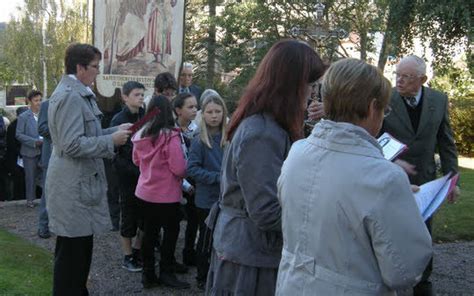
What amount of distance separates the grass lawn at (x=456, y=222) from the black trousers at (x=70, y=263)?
5001mm

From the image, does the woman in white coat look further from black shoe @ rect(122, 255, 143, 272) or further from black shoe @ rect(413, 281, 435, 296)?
black shoe @ rect(122, 255, 143, 272)

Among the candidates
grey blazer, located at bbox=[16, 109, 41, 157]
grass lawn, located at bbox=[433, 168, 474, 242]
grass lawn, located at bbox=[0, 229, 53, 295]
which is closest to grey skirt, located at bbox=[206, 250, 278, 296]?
grass lawn, located at bbox=[0, 229, 53, 295]

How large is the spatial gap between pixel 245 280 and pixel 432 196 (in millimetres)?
1038

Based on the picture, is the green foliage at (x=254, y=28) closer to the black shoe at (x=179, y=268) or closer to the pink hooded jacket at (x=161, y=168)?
the black shoe at (x=179, y=268)

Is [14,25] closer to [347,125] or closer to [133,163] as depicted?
[133,163]

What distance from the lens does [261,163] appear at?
251cm

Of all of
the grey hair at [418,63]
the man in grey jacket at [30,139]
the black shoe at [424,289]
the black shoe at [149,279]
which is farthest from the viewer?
the man in grey jacket at [30,139]

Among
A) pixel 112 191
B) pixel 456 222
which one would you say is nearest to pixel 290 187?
pixel 112 191

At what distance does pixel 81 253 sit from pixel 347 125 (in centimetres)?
277

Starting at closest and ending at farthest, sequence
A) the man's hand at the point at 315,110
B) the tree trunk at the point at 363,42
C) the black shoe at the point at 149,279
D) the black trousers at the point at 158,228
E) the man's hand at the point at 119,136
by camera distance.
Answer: the man's hand at the point at 315,110 < the man's hand at the point at 119,136 < the black trousers at the point at 158,228 < the black shoe at the point at 149,279 < the tree trunk at the point at 363,42

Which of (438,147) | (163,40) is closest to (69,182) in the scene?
(438,147)

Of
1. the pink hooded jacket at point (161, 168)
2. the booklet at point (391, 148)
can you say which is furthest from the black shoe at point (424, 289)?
the pink hooded jacket at point (161, 168)

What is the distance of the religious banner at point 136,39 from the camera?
27.3ft

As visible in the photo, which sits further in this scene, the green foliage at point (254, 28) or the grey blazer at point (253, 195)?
the green foliage at point (254, 28)
